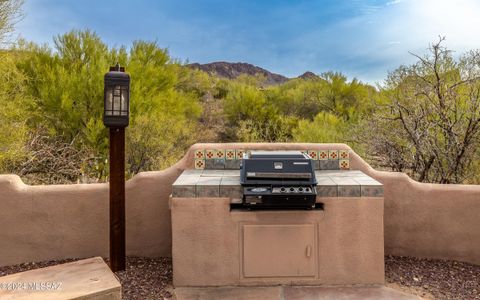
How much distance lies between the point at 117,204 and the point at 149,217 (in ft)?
1.93

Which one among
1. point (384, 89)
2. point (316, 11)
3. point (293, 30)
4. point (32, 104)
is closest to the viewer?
point (384, 89)

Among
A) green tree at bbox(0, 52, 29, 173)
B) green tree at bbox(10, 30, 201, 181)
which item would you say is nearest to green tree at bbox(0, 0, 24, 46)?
green tree at bbox(0, 52, 29, 173)

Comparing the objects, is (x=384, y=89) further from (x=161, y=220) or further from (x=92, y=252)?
(x=92, y=252)

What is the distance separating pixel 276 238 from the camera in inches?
141

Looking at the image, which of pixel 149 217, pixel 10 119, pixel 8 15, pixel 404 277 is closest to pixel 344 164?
pixel 404 277

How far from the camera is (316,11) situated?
49.2ft

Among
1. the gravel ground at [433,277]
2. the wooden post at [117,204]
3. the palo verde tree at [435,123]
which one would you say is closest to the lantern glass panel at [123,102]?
the wooden post at [117,204]

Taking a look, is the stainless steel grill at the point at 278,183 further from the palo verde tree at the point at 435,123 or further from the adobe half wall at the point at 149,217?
the palo verde tree at the point at 435,123

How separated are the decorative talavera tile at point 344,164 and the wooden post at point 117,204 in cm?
249

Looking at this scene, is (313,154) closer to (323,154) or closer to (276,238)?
(323,154)

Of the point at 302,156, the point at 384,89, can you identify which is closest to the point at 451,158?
the point at 384,89

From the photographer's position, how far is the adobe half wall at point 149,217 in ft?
14.0

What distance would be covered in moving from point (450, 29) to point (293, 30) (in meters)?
13.5

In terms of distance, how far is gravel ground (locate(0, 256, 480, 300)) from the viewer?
360 cm
